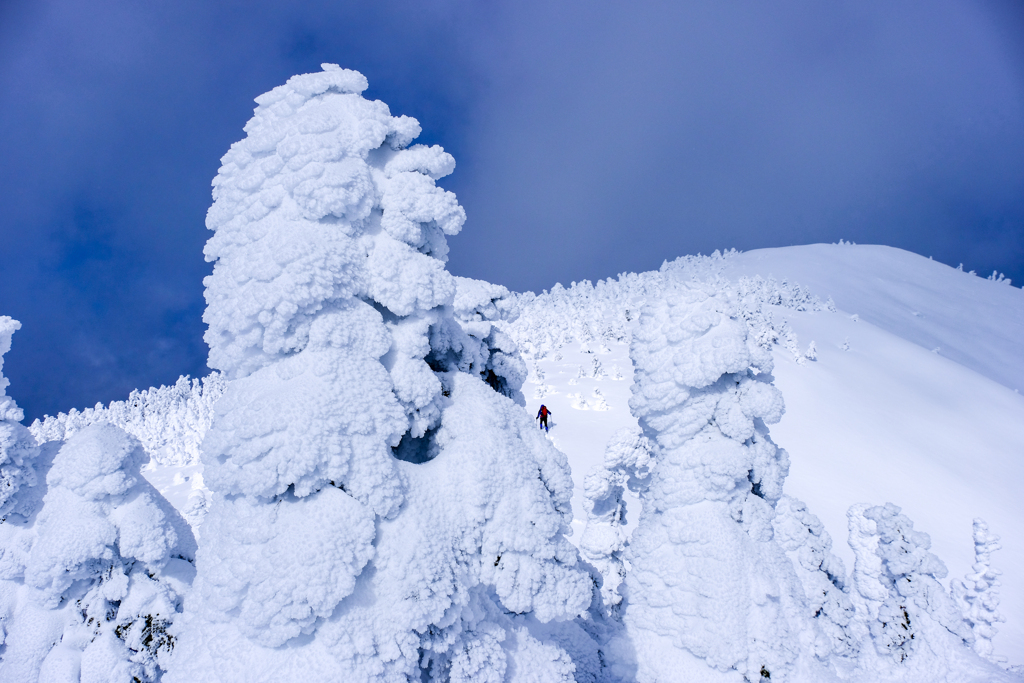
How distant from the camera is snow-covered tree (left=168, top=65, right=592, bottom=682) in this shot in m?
4.16

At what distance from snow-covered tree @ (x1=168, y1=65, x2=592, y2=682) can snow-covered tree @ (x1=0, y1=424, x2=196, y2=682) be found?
5.77m

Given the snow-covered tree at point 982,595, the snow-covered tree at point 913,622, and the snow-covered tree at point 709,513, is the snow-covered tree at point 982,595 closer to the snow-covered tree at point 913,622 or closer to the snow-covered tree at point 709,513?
the snow-covered tree at point 913,622

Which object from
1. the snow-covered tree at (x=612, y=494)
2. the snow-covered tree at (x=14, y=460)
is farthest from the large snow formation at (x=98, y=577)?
the snow-covered tree at (x=612, y=494)

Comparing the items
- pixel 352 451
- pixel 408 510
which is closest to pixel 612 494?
pixel 408 510

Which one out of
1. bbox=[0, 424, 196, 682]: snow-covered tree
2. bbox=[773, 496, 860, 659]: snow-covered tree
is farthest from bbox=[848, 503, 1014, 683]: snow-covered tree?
bbox=[0, 424, 196, 682]: snow-covered tree

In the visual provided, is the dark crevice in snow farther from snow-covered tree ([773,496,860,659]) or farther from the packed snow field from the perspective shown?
snow-covered tree ([773,496,860,659])

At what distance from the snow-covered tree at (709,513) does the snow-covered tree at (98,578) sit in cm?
831

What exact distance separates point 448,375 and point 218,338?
2.47 metres

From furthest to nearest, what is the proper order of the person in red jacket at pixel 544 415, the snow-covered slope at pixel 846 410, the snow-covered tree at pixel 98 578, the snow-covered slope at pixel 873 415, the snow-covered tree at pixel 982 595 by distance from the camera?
the person in red jacket at pixel 544 415 → the snow-covered slope at pixel 873 415 → the snow-covered slope at pixel 846 410 → the snow-covered tree at pixel 982 595 → the snow-covered tree at pixel 98 578

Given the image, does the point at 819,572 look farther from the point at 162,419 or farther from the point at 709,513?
the point at 162,419

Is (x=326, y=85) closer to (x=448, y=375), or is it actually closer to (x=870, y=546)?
(x=448, y=375)

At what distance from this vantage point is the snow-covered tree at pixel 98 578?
28.4 ft

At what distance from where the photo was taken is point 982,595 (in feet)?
46.2

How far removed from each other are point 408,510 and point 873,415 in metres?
30.5
